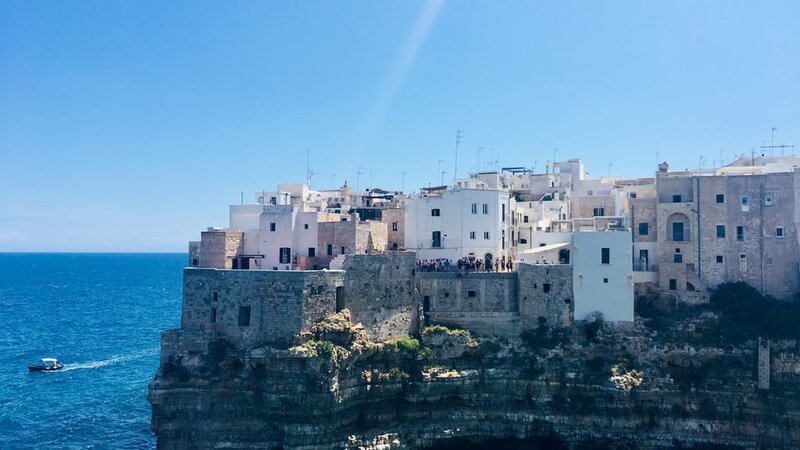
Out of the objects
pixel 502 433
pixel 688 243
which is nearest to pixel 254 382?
pixel 502 433

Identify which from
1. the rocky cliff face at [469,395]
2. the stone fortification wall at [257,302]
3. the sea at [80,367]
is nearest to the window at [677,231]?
the rocky cliff face at [469,395]

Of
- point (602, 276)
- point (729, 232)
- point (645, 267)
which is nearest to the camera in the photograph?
point (602, 276)

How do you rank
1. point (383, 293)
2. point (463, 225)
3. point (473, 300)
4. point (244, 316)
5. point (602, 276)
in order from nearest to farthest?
1. point (244, 316)
2. point (383, 293)
3. point (602, 276)
4. point (473, 300)
5. point (463, 225)

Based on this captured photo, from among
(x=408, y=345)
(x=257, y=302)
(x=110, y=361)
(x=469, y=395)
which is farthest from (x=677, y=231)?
(x=110, y=361)

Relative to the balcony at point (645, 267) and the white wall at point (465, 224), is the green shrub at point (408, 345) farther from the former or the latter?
the balcony at point (645, 267)

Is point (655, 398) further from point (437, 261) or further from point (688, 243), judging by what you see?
point (437, 261)

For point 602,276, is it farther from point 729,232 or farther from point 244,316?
point 244,316

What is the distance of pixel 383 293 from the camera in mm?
38250

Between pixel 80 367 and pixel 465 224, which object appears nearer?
pixel 465 224

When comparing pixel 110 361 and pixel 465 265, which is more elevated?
pixel 465 265

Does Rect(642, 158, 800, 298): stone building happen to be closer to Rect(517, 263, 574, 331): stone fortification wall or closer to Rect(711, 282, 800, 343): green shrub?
Rect(711, 282, 800, 343): green shrub

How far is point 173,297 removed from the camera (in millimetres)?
116250

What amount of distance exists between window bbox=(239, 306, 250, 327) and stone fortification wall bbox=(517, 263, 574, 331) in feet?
54.6

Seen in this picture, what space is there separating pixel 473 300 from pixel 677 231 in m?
14.0
